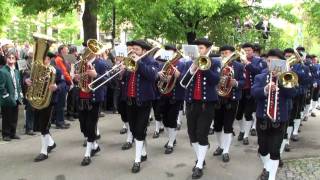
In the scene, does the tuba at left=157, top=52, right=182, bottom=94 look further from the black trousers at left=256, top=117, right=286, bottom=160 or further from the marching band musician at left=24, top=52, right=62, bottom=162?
the black trousers at left=256, top=117, right=286, bottom=160

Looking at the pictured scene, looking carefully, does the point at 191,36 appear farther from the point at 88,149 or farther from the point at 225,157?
the point at 88,149

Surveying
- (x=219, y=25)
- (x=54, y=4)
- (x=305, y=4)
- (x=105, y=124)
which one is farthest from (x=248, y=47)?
(x=219, y=25)

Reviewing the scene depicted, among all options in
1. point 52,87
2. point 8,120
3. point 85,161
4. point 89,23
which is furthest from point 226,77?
point 89,23

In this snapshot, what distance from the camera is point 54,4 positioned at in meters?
15.9

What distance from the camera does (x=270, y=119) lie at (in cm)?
692

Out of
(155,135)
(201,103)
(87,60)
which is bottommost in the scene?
(155,135)

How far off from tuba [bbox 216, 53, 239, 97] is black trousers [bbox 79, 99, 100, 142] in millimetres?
2296

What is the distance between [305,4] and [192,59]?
13630mm

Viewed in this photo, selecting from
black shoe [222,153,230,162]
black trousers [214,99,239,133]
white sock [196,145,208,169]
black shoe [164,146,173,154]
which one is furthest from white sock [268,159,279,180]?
black shoe [164,146,173,154]

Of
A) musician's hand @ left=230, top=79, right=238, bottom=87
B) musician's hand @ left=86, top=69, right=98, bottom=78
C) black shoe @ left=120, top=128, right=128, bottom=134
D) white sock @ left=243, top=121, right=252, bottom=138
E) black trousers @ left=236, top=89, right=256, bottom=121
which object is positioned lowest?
black shoe @ left=120, top=128, right=128, bottom=134

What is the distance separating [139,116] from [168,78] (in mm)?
1630

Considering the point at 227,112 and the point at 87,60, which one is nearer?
the point at 87,60

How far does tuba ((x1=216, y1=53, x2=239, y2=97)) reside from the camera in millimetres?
8812

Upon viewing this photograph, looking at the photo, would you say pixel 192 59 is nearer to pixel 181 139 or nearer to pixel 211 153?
pixel 211 153
